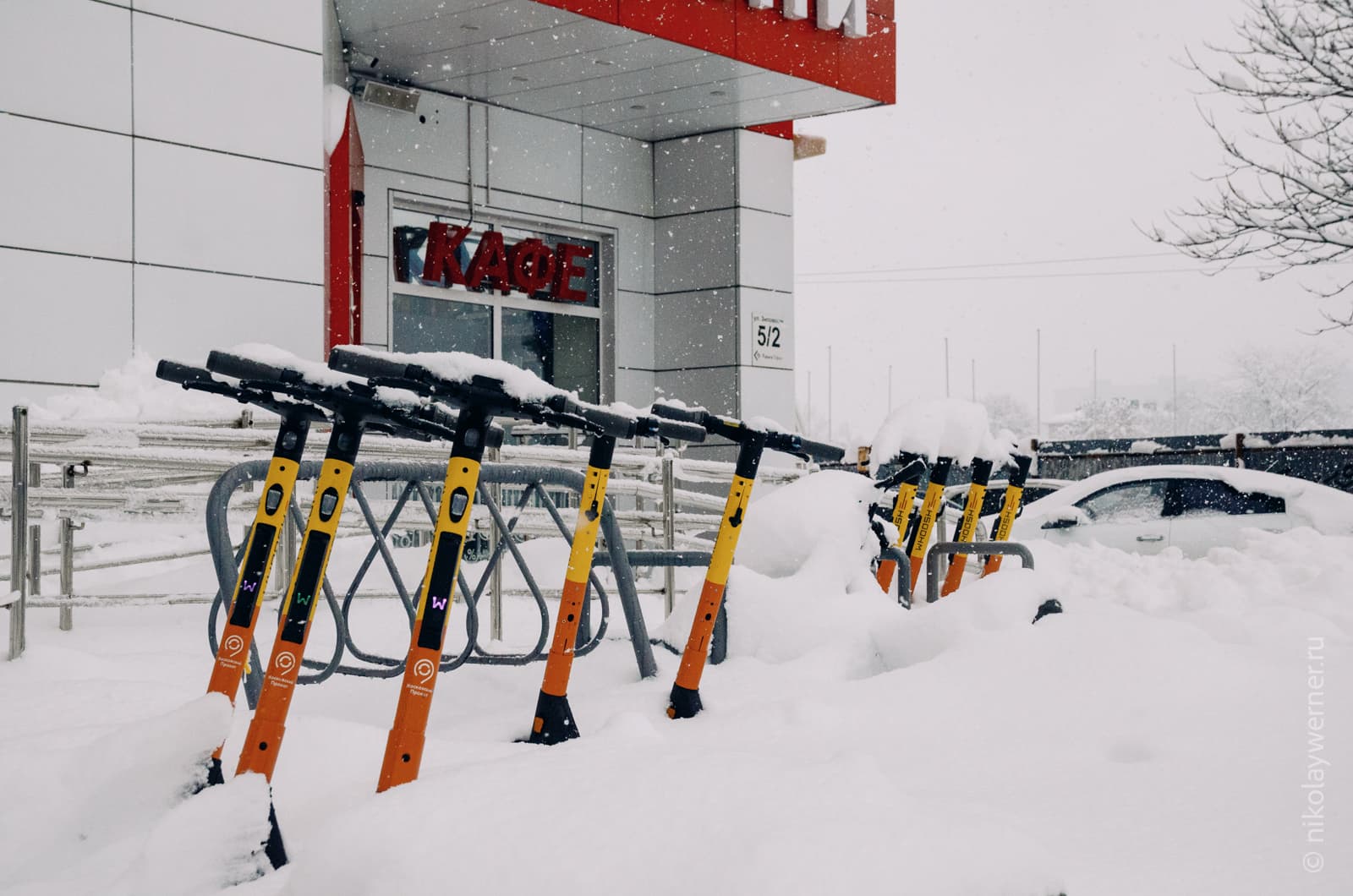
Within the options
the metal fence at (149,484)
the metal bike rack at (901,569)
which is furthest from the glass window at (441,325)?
the metal bike rack at (901,569)

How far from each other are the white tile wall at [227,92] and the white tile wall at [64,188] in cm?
32

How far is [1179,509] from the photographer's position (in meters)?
11.0

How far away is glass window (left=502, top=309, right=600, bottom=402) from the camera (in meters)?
13.8

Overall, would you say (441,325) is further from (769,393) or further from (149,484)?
(149,484)

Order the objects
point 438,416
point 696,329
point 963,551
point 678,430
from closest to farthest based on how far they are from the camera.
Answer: point 438,416
point 678,430
point 963,551
point 696,329

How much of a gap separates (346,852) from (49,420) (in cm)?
451

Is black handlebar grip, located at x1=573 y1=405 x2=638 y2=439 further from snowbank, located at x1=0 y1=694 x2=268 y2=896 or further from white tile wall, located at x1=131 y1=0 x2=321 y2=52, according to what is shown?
white tile wall, located at x1=131 y1=0 x2=321 y2=52

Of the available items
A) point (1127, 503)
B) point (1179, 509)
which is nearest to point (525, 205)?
point (1127, 503)

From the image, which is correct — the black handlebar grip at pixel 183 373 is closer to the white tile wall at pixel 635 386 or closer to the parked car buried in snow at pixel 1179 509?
the parked car buried in snow at pixel 1179 509

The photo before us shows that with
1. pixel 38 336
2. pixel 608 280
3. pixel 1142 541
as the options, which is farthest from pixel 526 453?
pixel 608 280

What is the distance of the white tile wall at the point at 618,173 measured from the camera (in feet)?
45.8

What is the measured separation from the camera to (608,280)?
14258 millimetres

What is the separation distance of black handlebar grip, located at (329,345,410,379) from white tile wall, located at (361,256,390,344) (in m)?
10.1

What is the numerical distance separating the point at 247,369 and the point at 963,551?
4.53 meters
